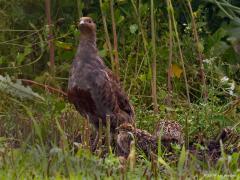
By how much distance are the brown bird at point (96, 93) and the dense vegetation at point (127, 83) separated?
0.13 m

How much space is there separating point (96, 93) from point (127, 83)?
1.48m

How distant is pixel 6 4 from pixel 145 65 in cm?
155

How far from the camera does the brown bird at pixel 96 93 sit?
7164 millimetres

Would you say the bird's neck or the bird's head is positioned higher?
the bird's head

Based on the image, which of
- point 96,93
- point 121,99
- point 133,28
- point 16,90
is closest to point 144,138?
point 96,93

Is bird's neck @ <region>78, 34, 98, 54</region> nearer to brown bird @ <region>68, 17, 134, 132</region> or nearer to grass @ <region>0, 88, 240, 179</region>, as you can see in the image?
brown bird @ <region>68, 17, 134, 132</region>

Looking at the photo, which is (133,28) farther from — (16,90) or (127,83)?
(16,90)

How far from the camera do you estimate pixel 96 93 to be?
7203 mm

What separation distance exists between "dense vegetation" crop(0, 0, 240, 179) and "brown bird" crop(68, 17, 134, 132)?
134mm

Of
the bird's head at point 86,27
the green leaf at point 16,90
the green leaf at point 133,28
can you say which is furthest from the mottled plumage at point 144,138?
the green leaf at point 133,28

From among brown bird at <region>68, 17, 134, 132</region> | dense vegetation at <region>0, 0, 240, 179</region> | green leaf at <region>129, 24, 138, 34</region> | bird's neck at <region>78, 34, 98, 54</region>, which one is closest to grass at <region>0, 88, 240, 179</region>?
dense vegetation at <region>0, 0, 240, 179</region>

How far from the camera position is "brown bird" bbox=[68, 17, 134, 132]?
7.16 meters

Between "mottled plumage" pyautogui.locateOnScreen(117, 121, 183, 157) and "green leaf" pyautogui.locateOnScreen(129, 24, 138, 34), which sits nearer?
"mottled plumage" pyautogui.locateOnScreen(117, 121, 183, 157)

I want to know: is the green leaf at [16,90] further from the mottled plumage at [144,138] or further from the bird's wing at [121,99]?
the mottled plumage at [144,138]
